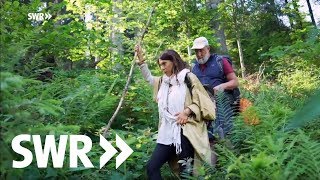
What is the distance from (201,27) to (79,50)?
5.48 meters

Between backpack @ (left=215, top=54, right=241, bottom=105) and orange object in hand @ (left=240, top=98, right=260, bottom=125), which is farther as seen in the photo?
backpack @ (left=215, top=54, right=241, bottom=105)

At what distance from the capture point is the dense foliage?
296 centimetres

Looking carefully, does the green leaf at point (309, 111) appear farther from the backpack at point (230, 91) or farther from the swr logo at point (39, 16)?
the swr logo at point (39, 16)

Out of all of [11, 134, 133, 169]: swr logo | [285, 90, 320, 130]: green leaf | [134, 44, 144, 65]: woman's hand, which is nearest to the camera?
[285, 90, 320, 130]: green leaf

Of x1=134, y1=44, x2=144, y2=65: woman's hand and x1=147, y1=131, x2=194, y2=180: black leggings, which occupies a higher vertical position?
x1=134, y1=44, x2=144, y2=65: woman's hand

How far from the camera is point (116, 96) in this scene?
6.17m

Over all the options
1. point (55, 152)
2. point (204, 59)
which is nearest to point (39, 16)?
point (204, 59)

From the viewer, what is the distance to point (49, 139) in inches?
131

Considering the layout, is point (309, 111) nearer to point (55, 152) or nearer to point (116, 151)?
point (55, 152)

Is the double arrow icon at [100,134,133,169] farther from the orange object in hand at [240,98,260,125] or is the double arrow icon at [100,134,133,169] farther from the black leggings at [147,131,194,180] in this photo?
the orange object in hand at [240,98,260,125]

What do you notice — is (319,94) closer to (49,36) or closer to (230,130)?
(230,130)

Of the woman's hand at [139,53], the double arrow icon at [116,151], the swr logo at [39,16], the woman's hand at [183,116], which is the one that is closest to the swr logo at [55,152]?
the double arrow icon at [116,151]

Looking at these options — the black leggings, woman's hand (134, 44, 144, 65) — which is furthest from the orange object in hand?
woman's hand (134, 44, 144, 65)

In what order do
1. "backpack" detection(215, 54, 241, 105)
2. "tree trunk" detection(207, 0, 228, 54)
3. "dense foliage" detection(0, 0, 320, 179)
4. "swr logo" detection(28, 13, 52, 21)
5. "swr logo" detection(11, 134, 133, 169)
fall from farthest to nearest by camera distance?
"tree trunk" detection(207, 0, 228, 54), "swr logo" detection(28, 13, 52, 21), "backpack" detection(215, 54, 241, 105), "swr logo" detection(11, 134, 133, 169), "dense foliage" detection(0, 0, 320, 179)
